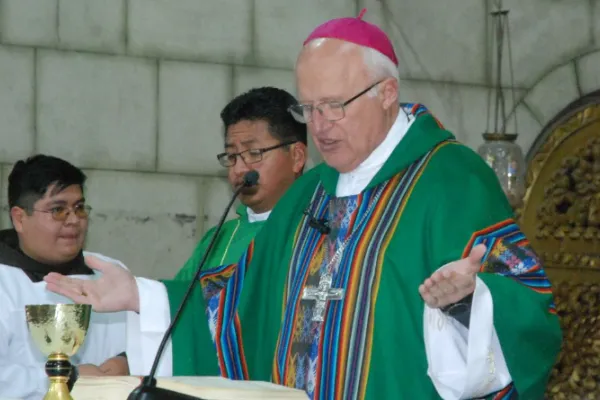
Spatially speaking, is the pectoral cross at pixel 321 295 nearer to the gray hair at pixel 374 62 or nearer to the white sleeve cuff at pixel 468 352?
the white sleeve cuff at pixel 468 352

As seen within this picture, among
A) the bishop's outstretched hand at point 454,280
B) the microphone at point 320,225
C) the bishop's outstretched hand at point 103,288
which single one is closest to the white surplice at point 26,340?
the bishop's outstretched hand at point 103,288

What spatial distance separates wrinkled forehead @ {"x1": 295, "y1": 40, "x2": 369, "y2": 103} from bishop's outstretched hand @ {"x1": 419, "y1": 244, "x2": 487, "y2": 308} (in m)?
0.78

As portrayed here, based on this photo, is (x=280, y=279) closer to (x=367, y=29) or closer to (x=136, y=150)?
(x=367, y=29)

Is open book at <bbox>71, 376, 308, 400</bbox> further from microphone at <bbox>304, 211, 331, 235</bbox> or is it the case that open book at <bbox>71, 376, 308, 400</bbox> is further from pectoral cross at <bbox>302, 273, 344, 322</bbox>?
microphone at <bbox>304, 211, 331, 235</bbox>

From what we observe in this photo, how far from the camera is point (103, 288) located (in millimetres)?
3199

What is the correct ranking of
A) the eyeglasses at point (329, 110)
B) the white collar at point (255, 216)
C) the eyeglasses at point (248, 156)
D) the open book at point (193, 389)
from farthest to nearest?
the white collar at point (255, 216), the eyeglasses at point (248, 156), the eyeglasses at point (329, 110), the open book at point (193, 389)

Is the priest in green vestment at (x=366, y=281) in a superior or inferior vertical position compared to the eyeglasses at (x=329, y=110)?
inferior

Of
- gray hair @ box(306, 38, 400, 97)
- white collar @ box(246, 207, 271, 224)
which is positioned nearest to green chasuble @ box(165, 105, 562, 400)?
gray hair @ box(306, 38, 400, 97)

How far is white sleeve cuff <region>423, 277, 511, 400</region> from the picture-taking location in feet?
9.37

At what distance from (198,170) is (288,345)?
2.89m

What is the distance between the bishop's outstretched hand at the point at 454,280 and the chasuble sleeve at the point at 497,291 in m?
0.13

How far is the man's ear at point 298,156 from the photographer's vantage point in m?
4.78

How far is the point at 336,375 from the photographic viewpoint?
3207 millimetres

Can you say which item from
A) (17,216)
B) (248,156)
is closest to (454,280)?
(248,156)
